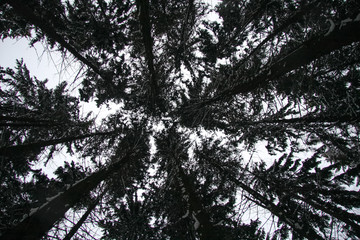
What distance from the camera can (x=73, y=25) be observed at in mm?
4406

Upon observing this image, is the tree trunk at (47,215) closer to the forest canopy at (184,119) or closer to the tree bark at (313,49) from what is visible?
the forest canopy at (184,119)

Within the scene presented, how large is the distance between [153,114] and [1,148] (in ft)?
16.6

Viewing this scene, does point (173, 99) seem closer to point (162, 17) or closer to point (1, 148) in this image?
point (162, 17)

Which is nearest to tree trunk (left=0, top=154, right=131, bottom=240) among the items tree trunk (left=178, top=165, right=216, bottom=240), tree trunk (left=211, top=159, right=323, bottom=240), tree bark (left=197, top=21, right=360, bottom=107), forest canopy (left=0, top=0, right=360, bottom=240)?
forest canopy (left=0, top=0, right=360, bottom=240)

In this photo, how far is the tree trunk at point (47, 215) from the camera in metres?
3.01

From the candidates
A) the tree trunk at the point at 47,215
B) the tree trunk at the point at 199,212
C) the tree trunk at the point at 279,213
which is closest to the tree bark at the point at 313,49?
the tree trunk at the point at 279,213

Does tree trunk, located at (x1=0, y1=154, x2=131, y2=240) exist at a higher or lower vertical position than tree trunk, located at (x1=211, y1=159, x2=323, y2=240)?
lower

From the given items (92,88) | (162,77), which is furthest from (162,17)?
(92,88)

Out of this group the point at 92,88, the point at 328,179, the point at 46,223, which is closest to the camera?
the point at 46,223

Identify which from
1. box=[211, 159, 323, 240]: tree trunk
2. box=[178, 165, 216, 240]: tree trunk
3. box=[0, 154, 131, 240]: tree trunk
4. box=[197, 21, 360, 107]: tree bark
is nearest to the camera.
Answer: box=[197, 21, 360, 107]: tree bark

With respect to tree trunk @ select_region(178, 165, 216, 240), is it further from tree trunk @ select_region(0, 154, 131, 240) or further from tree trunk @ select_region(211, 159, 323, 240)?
tree trunk @ select_region(0, 154, 131, 240)

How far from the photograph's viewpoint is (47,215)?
11.6 feet

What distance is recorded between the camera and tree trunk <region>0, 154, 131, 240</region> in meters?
3.01

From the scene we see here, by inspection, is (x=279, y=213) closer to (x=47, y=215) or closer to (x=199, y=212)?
(x=199, y=212)
